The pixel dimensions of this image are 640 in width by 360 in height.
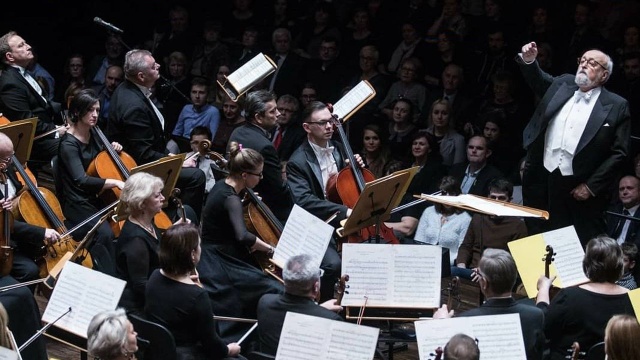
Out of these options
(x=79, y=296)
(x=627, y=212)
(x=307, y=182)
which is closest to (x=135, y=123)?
(x=307, y=182)

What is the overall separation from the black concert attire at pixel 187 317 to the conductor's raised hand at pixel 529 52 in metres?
2.92

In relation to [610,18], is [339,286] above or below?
below

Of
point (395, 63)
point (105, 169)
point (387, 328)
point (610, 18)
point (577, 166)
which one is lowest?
point (387, 328)

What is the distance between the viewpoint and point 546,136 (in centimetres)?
669

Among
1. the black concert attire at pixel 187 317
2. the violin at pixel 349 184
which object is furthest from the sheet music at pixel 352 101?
the black concert attire at pixel 187 317

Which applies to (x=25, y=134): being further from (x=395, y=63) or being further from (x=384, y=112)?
(x=395, y=63)

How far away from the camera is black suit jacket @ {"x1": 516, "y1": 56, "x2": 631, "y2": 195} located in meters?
6.45

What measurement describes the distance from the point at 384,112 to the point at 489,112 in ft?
3.23

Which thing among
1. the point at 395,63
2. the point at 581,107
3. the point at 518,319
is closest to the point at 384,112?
the point at 395,63

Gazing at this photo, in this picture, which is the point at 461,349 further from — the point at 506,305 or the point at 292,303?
the point at 292,303

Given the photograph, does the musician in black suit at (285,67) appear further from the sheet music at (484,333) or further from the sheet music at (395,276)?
the sheet music at (484,333)

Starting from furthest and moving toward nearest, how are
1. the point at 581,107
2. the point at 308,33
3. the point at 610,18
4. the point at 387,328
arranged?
1. the point at 308,33
2. the point at 610,18
3. the point at 581,107
4. the point at 387,328

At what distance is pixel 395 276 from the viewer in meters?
5.00

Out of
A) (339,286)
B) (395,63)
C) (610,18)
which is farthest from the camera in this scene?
(395,63)
